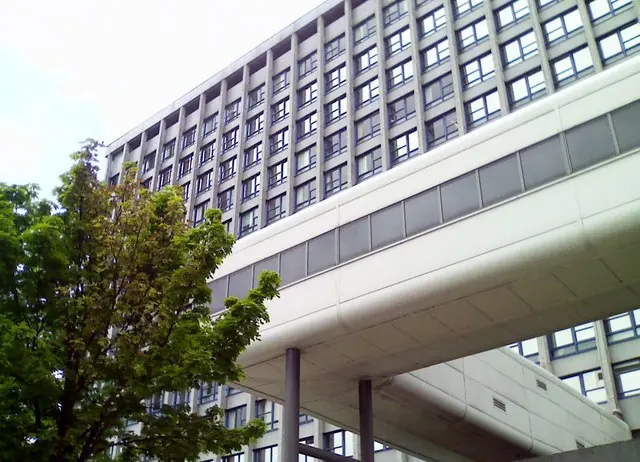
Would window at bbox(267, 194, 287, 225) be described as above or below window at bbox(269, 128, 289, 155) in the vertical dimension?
below

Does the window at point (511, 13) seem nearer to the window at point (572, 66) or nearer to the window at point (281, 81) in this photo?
the window at point (572, 66)

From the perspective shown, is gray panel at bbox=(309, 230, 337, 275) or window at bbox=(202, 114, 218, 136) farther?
window at bbox=(202, 114, 218, 136)

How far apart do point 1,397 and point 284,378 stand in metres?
10.5

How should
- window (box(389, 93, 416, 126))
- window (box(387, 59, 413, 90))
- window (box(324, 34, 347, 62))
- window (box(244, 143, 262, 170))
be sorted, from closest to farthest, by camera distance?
window (box(389, 93, 416, 126))
window (box(387, 59, 413, 90))
window (box(324, 34, 347, 62))
window (box(244, 143, 262, 170))

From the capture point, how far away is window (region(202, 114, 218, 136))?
6023 cm

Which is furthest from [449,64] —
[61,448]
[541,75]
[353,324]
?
[61,448]

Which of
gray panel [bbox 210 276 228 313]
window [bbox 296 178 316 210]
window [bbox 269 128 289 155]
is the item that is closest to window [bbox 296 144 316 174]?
window [bbox 296 178 316 210]

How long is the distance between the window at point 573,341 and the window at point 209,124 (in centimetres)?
3503

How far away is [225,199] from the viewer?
182 ft

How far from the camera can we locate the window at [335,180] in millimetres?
47281

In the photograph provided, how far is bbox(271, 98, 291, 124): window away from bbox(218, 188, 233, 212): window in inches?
258

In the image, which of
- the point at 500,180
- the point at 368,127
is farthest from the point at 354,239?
the point at 368,127

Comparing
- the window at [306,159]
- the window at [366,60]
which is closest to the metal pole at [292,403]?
the window at [306,159]

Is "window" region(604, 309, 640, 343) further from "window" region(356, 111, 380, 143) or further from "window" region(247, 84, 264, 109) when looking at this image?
"window" region(247, 84, 264, 109)
